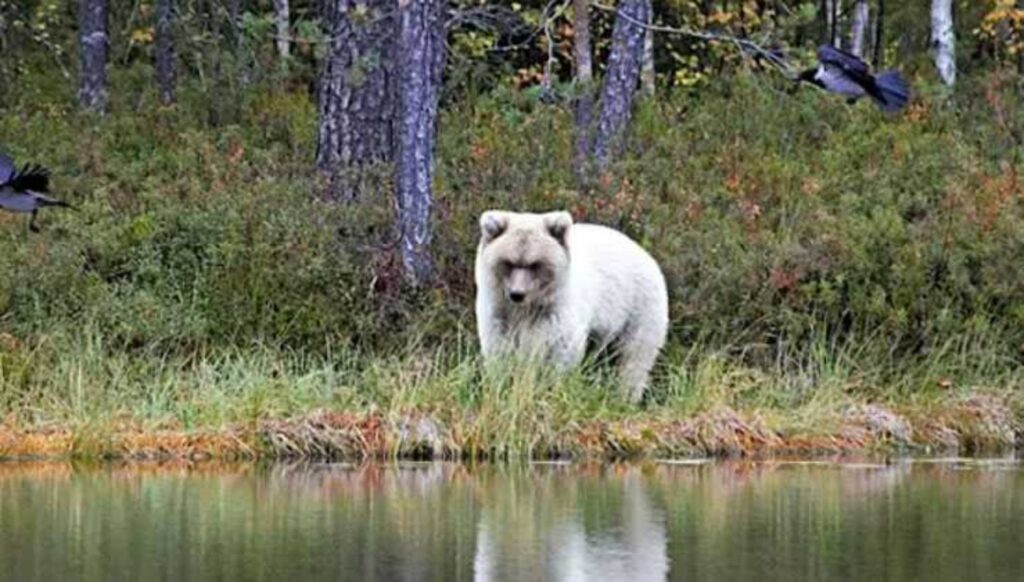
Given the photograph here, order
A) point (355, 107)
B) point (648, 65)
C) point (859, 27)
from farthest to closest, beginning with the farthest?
point (648, 65) → point (859, 27) → point (355, 107)

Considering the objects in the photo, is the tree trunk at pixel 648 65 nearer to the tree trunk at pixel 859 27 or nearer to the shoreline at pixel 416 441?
the tree trunk at pixel 859 27

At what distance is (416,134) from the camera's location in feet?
58.1

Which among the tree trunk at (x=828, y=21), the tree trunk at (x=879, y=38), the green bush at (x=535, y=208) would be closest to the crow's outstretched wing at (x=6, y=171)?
the green bush at (x=535, y=208)

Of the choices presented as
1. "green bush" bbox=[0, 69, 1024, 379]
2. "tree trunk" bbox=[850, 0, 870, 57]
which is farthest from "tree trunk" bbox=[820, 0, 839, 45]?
"green bush" bbox=[0, 69, 1024, 379]

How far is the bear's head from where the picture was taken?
51.2 feet

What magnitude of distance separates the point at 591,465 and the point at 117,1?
19121mm

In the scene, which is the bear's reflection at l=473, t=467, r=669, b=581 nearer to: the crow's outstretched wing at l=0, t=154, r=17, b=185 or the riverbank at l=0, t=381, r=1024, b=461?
the riverbank at l=0, t=381, r=1024, b=461

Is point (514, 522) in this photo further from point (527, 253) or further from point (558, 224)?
point (558, 224)

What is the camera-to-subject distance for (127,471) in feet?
47.2

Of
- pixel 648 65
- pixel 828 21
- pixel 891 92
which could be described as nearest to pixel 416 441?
pixel 891 92

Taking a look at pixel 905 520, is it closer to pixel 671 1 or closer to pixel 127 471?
pixel 127 471

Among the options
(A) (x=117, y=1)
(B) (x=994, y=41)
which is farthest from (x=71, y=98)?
(B) (x=994, y=41)

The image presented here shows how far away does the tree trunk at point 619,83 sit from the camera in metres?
21.8

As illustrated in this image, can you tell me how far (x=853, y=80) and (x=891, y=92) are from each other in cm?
31
